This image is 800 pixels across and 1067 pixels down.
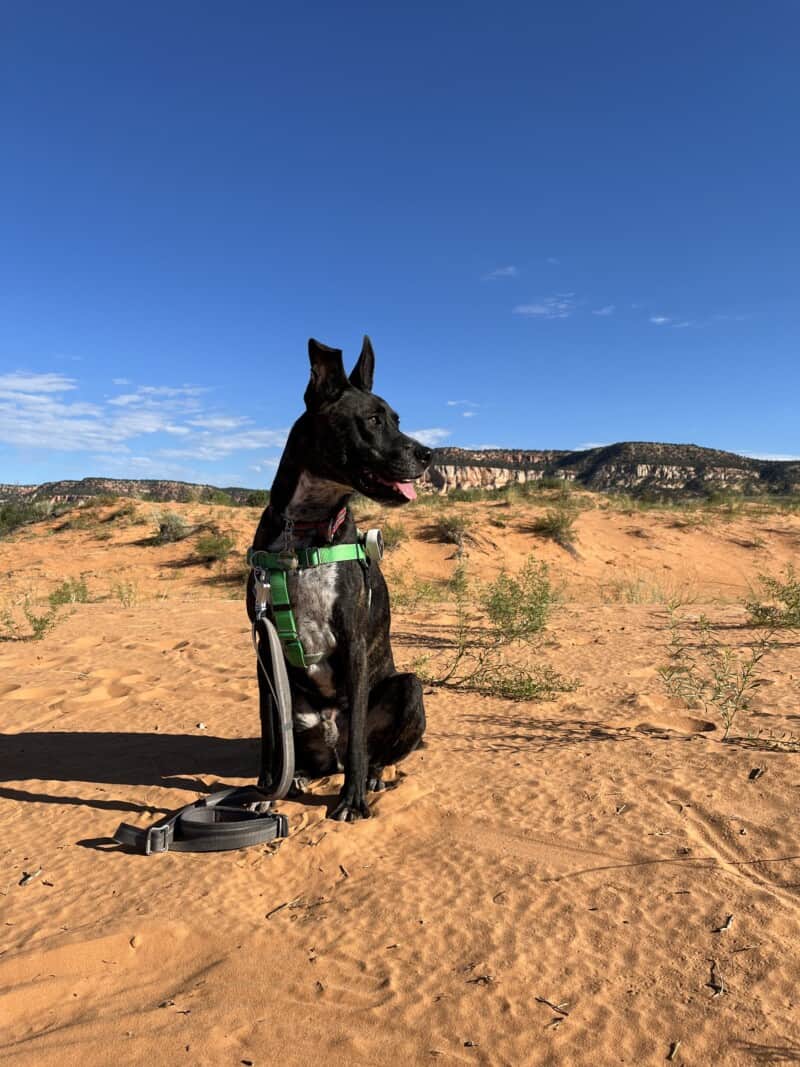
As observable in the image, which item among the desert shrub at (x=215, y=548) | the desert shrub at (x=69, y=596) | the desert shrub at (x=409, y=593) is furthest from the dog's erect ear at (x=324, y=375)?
the desert shrub at (x=215, y=548)

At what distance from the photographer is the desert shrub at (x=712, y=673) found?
4320mm

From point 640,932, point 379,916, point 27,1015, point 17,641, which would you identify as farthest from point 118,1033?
point 17,641

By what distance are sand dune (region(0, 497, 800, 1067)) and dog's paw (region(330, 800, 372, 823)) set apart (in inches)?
2.7

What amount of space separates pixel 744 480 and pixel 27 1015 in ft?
178

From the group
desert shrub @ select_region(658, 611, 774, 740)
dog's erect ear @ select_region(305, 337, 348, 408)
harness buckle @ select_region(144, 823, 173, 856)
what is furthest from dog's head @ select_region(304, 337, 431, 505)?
desert shrub @ select_region(658, 611, 774, 740)

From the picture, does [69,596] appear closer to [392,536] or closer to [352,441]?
[392,536]

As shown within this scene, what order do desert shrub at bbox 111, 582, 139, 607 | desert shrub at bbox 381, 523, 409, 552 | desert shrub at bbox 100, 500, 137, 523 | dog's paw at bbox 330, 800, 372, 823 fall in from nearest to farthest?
1. dog's paw at bbox 330, 800, 372, 823
2. desert shrub at bbox 111, 582, 139, 607
3. desert shrub at bbox 381, 523, 409, 552
4. desert shrub at bbox 100, 500, 137, 523

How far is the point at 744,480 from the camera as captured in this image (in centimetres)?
4909

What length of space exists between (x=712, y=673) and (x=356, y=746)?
315 centimetres

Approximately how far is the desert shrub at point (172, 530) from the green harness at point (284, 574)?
16692 millimetres

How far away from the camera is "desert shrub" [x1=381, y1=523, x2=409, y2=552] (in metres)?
16.3

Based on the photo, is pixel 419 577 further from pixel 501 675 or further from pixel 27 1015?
pixel 27 1015

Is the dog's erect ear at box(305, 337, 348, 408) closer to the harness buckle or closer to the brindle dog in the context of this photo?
the brindle dog

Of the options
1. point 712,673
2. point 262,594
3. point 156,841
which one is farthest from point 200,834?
point 712,673
